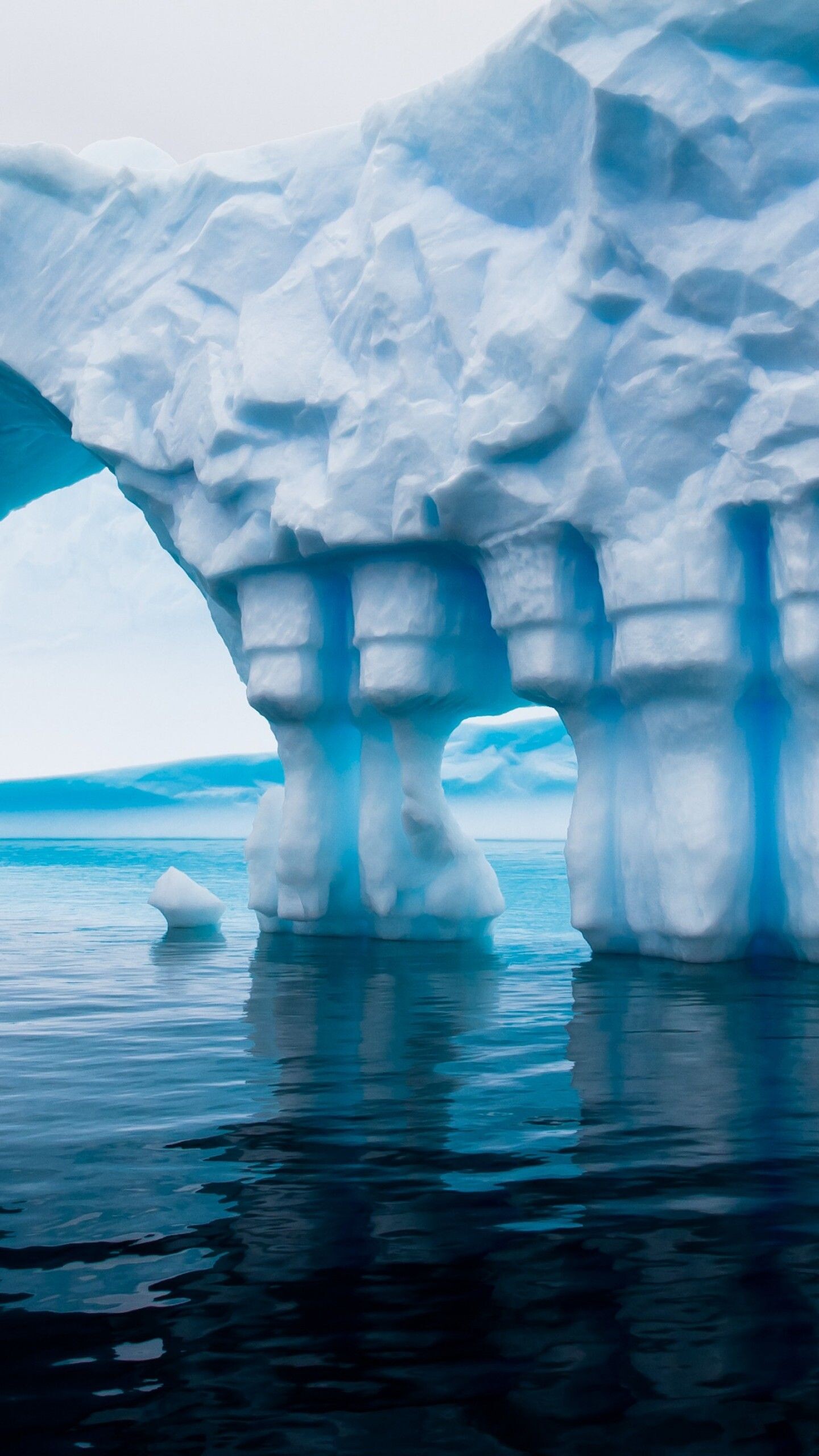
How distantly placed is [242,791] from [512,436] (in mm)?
19139

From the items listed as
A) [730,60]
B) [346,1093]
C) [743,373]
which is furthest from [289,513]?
[346,1093]

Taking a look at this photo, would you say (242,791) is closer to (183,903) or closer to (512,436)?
(183,903)

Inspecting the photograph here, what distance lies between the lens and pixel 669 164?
17.4ft

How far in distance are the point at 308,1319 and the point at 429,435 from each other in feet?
15.9

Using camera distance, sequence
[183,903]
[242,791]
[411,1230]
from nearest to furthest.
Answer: [411,1230], [183,903], [242,791]

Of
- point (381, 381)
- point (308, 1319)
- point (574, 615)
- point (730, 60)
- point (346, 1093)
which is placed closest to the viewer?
point (308, 1319)

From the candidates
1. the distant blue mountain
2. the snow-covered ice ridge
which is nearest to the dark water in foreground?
the snow-covered ice ridge

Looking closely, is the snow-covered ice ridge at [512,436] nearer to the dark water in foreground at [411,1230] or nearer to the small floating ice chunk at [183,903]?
the small floating ice chunk at [183,903]

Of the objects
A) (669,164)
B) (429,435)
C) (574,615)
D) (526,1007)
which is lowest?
(526,1007)

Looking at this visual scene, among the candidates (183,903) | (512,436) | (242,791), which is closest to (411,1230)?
(512,436)

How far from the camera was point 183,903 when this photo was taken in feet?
26.0

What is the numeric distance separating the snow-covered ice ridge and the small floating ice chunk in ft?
1.53

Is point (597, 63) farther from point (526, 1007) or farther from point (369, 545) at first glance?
point (526, 1007)

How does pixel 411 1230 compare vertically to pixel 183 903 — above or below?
below
